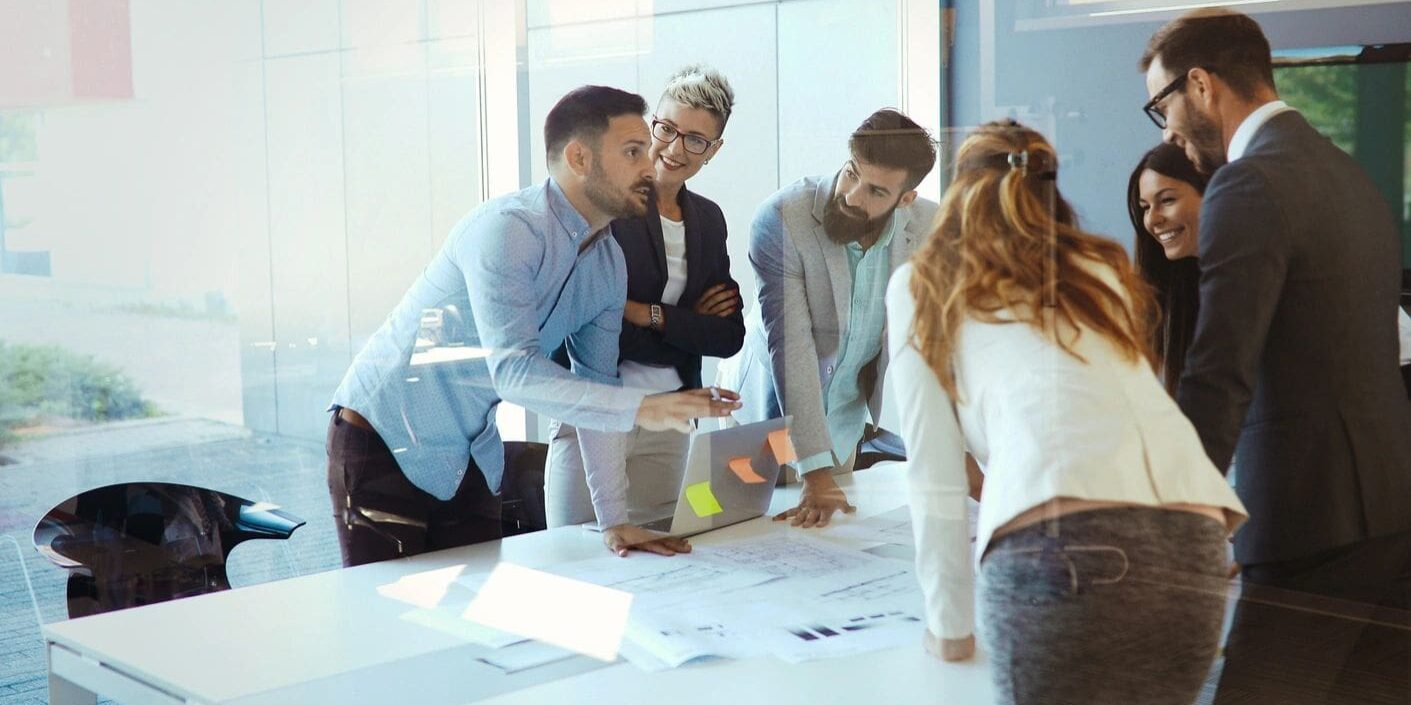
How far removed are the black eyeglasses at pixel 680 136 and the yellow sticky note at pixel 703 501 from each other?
59 cm

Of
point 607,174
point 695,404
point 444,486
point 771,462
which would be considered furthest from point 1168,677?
point 444,486

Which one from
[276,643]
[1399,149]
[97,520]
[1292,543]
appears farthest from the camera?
[97,520]

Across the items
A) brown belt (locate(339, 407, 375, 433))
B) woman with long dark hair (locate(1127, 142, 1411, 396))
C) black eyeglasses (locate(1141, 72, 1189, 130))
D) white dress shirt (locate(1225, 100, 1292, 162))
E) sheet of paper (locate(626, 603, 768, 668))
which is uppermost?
black eyeglasses (locate(1141, 72, 1189, 130))

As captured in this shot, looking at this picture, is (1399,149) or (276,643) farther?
(276,643)

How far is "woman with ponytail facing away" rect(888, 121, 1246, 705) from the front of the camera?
5.04 feet

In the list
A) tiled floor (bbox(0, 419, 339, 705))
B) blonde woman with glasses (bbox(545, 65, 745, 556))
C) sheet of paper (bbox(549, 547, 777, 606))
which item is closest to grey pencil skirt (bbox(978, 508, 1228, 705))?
sheet of paper (bbox(549, 547, 777, 606))

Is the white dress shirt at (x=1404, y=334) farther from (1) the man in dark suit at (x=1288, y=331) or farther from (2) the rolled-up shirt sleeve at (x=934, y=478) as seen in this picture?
(2) the rolled-up shirt sleeve at (x=934, y=478)

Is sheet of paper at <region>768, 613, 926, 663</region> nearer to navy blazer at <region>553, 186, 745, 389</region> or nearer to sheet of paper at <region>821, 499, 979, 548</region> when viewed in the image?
sheet of paper at <region>821, 499, 979, 548</region>

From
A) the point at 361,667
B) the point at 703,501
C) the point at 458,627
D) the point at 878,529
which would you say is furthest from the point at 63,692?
the point at 878,529

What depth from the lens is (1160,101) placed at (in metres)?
1.52

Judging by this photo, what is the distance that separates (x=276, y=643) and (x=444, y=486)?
64cm

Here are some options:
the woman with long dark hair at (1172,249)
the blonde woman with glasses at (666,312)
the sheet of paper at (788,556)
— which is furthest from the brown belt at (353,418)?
the woman with long dark hair at (1172,249)

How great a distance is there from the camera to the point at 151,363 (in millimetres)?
2758

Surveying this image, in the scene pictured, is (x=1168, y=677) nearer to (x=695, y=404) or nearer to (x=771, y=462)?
(x=771, y=462)
